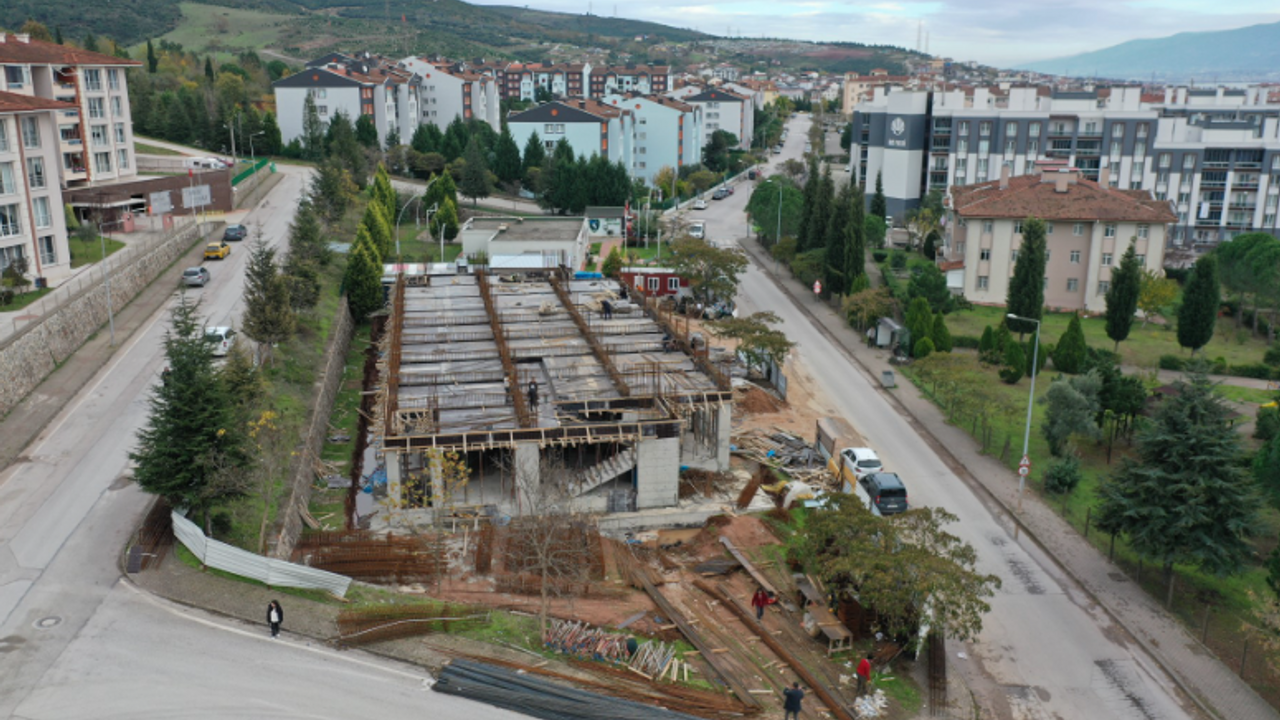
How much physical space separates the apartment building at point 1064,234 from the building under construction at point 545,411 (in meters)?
23.3

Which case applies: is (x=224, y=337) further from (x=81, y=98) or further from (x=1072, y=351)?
(x=1072, y=351)

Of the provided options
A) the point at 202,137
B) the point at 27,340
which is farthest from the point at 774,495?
the point at 202,137

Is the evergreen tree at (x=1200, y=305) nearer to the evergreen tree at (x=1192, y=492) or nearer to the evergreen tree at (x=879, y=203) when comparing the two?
the evergreen tree at (x=1192, y=492)

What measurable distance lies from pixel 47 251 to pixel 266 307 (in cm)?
1652

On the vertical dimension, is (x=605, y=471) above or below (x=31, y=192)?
below

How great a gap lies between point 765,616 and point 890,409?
1819 centimetres

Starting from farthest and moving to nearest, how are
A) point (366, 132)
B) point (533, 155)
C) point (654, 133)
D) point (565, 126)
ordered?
point (654, 133), point (565, 126), point (533, 155), point (366, 132)

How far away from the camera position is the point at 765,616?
942 inches

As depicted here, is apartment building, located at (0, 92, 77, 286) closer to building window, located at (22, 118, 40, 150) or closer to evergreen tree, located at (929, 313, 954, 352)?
building window, located at (22, 118, 40, 150)

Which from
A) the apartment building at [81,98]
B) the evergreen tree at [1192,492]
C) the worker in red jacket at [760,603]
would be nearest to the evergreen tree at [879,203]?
the apartment building at [81,98]

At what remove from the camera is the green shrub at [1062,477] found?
31359 millimetres

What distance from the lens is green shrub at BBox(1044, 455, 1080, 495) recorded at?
31.4 metres

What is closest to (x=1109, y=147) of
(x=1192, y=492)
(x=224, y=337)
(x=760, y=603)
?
(x=1192, y=492)

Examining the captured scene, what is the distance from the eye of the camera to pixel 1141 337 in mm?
52375
